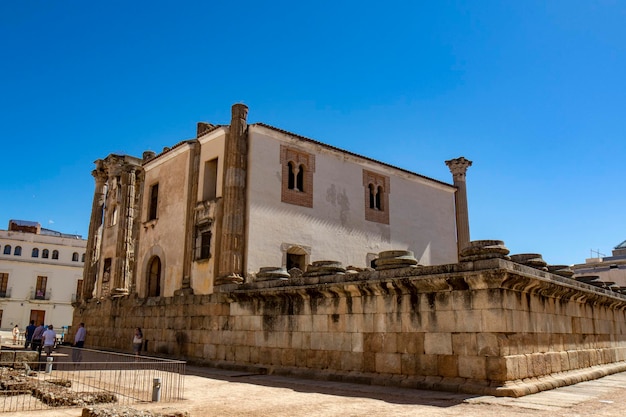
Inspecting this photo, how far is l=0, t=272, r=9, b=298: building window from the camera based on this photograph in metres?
43.6

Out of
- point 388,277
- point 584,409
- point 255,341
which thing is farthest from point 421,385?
point 255,341

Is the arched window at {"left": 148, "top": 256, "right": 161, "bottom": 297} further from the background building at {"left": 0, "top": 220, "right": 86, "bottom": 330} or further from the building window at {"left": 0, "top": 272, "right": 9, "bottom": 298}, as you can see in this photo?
the building window at {"left": 0, "top": 272, "right": 9, "bottom": 298}

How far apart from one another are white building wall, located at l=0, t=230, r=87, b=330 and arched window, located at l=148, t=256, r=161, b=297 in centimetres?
2910

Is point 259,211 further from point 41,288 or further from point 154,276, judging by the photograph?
point 41,288

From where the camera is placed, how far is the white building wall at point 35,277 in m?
44.2

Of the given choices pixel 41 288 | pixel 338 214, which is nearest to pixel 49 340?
pixel 338 214

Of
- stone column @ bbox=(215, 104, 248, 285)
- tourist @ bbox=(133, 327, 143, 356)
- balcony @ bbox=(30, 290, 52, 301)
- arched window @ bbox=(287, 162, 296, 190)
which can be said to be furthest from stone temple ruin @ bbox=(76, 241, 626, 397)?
balcony @ bbox=(30, 290, 52, 301)

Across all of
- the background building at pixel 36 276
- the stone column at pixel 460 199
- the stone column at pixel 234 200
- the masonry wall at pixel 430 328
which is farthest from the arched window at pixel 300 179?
the background building at pixel 36 276

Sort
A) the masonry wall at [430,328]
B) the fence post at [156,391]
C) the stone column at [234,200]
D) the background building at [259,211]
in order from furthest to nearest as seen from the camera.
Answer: the background building at [259,211] → the stone column at [234,200] → the masonry wall at [430,328] → the fence post at [156,391]

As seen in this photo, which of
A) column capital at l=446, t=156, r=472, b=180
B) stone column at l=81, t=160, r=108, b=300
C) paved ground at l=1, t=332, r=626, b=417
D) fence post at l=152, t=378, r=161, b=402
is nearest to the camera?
paved ground at l=1, t=332, r=626, b=417

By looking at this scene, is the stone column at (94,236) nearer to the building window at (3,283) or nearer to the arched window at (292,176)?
the arched window at (292,176)

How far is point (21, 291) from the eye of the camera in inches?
1764

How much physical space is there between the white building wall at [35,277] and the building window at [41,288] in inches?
10.3

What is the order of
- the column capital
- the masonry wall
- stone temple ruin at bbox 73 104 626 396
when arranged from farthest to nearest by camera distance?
the column capital → stone temple ruin at bbox 73 104 626 396 → the masonry wall
